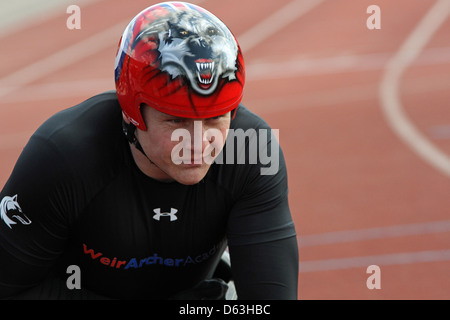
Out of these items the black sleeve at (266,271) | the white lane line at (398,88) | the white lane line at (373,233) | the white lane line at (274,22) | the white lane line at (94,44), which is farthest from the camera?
the white lane line at (274,22)

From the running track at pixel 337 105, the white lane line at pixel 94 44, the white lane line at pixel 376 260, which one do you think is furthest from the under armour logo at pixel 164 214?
the white lane line at pixel 94 44

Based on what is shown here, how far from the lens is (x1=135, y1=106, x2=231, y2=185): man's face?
2383mm

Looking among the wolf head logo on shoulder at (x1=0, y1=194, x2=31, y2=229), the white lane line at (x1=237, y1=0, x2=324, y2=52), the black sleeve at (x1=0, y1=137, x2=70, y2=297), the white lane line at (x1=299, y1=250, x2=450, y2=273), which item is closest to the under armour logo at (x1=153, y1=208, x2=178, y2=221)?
the black sleeve at (x1=0, y1=137, x2=70, y2=297)

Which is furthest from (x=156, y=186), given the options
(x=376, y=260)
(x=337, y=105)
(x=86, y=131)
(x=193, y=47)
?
(x=337, y=105)

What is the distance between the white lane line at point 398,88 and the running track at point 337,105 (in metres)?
0.02

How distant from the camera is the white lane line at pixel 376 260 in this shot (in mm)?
6141

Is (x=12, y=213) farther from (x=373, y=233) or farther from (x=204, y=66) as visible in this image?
(x=373, y=233)

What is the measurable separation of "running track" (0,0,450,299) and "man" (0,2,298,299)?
3.27 metres

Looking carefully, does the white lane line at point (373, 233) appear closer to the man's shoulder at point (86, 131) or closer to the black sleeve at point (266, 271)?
the black sleeve at point (266, 271)

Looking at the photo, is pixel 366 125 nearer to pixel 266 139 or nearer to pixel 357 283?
pixel 357 283

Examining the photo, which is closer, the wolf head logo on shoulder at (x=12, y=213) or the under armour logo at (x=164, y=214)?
the wolf head logo on shoulder at (x=12, y=213)

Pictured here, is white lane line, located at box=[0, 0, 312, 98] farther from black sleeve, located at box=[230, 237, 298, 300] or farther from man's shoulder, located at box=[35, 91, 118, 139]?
black sleeve, located at box=[230, 237, 298, 300]

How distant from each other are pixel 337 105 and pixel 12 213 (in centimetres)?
765

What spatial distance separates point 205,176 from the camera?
8.70 ft
